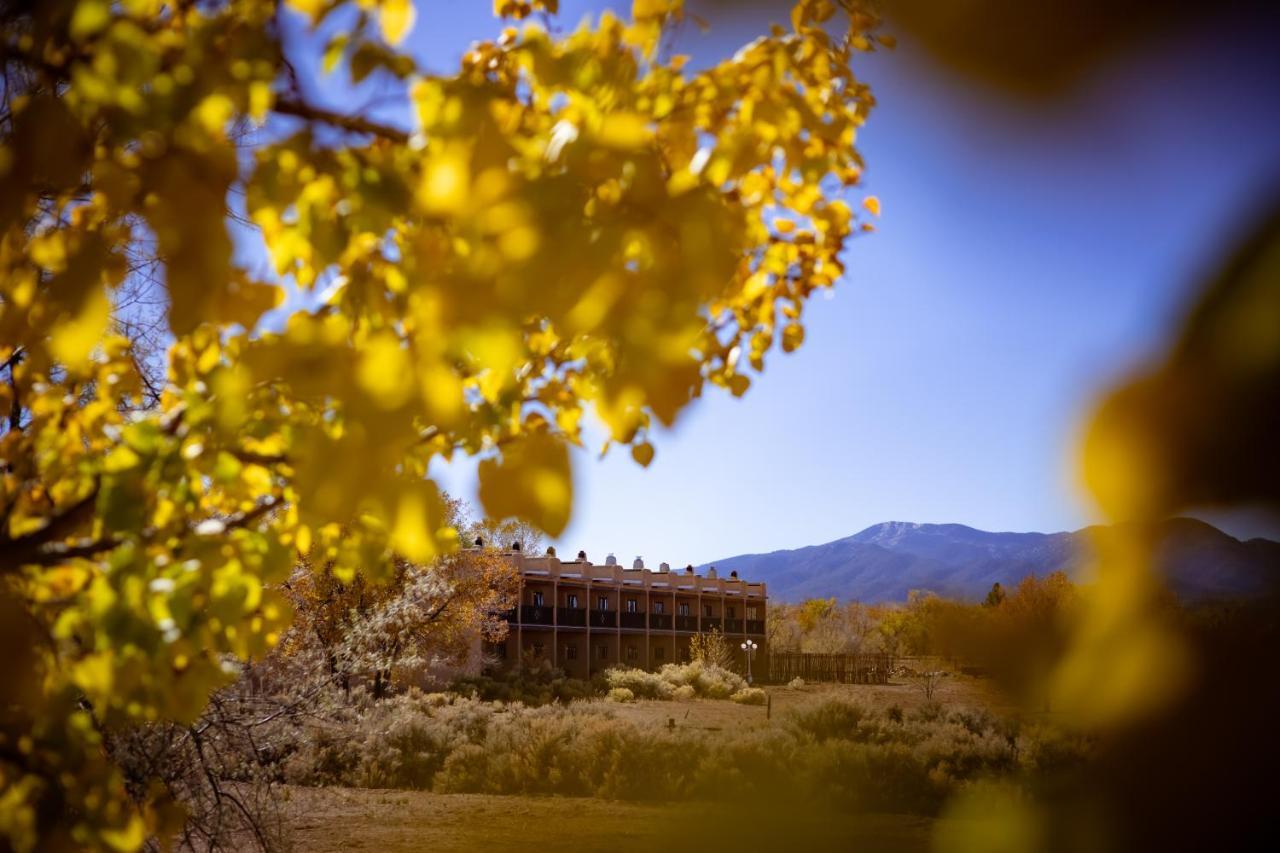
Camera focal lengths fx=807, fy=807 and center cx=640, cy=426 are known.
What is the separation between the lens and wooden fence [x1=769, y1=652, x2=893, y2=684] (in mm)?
29375

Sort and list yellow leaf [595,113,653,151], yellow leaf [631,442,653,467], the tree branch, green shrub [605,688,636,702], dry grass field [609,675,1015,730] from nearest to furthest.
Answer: yellow leaf [595,113,653,151] < the tree branch < yellow leaf [631,442,653,467] < dry grass field [609,675,1015,730] < green shrub [605,688,636,702]

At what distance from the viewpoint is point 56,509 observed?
1.63 m

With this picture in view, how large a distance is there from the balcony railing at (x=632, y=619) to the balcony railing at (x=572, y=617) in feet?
8.03

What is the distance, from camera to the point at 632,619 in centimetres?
3622

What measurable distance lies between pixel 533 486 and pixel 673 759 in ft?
35.0

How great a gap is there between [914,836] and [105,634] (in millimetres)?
8620

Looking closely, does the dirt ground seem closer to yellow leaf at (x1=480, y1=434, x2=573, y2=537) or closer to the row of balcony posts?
yellow leaf at (x1=480, y1=434, x2=573, y2=537)

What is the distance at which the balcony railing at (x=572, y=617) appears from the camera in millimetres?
33156

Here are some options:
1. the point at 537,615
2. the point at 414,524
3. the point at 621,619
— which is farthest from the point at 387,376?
the point at 621,619

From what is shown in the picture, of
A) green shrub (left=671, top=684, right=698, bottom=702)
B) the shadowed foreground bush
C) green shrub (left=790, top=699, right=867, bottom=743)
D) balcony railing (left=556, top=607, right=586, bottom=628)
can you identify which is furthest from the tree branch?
balcony railing (left=556, top=607, right=586, bottom=628)

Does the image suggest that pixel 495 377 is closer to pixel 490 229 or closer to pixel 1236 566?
Answer: pixel 490 229

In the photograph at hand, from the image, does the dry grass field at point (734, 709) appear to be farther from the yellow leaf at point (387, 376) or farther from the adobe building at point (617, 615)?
the adobe building at point (617, 615)

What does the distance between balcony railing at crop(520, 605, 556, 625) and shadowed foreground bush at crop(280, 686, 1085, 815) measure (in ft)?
59.8

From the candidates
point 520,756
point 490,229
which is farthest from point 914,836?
point 490,229
